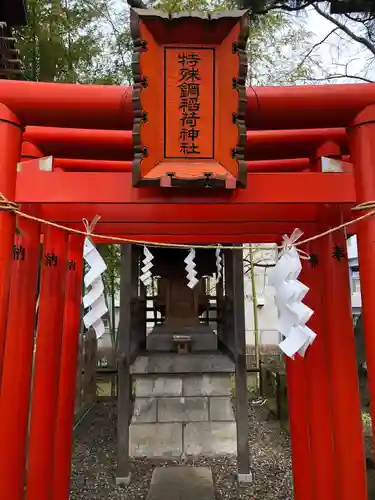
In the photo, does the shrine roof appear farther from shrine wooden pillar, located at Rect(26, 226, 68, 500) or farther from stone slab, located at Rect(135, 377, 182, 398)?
stone slab, located at Rect(135, 377, 182, 398)

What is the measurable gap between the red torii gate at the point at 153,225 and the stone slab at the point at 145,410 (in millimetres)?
2589

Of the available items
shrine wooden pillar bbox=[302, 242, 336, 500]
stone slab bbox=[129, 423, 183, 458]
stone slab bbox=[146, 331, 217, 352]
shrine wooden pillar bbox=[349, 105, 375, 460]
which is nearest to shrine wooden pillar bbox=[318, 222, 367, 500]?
shrine wooden pillar bbox=[302, 242, 336, 500]

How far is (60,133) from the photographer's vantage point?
337 centimetres

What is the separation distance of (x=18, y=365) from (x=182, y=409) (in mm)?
4520

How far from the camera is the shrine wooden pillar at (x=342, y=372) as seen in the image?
295cm

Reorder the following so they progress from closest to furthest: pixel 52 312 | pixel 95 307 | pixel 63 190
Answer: pixel 63 190, pixel 95 307, pixel 52 312

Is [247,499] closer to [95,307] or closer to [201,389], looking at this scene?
[201,389]

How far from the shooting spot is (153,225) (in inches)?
169

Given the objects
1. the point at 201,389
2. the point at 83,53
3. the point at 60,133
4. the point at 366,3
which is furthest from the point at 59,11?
the point at 201,389

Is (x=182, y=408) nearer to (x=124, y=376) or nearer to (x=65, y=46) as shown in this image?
(x=124, y=376)

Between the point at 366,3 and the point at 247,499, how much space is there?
5.56 meters

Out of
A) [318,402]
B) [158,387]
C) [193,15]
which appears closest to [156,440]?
[158,387]

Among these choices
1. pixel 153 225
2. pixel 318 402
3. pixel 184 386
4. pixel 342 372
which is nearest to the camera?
pixel 342 372

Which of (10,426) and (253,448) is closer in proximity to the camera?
(10,426)
